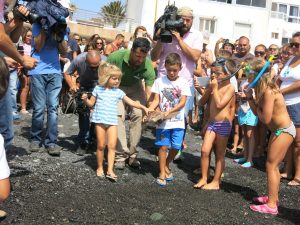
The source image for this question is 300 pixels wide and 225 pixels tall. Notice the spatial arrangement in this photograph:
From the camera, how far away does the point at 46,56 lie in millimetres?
6004

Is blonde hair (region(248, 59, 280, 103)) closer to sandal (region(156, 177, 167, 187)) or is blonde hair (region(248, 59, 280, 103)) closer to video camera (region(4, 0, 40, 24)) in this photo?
sandal (region(156, 177, 167, 187))

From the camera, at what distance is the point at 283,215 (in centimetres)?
471

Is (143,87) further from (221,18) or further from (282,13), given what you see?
(282,13)

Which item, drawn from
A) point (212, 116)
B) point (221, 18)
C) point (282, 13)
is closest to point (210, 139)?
point (212, 116)

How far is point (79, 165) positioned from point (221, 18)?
106 feet

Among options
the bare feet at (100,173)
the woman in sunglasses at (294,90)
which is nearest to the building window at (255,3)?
the woman in sunglasses at (294,90)

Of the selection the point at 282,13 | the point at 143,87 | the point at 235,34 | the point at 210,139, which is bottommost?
the point at 210,139

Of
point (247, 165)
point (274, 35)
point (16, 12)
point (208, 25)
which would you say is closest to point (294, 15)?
point (274, 35)

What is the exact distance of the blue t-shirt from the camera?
593cm

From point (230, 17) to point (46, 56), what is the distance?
106 feet

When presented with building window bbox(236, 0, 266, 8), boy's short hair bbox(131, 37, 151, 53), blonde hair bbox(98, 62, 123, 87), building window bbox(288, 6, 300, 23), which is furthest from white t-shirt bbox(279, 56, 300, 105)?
building window bbox(288, 6, 300, 23)

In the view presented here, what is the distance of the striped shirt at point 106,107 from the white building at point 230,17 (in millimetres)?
29507

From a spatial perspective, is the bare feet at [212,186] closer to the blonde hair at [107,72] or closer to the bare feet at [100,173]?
the bare feet at [100,173]

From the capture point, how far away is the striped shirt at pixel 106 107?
17.9 ft
